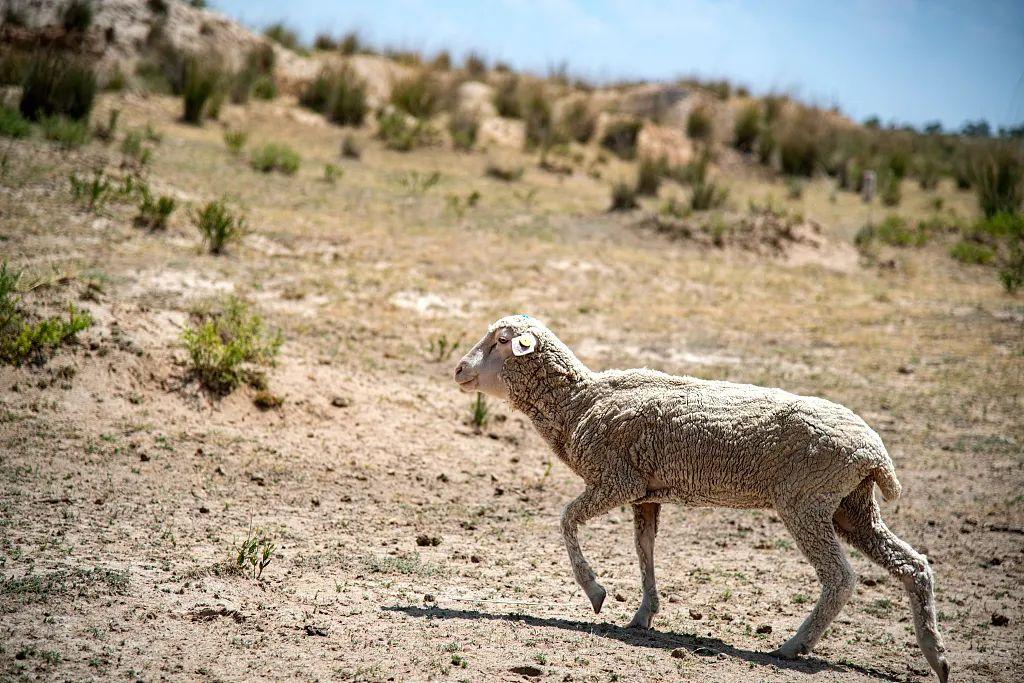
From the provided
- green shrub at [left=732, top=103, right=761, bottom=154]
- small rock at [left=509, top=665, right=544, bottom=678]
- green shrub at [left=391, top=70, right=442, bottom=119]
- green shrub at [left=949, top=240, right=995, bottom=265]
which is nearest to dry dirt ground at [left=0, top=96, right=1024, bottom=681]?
small rock at [left=509, top=665, right=544, bottom=678]

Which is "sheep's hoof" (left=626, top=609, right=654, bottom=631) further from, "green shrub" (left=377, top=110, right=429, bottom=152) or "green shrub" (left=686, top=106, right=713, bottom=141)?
"green shrub" (left=686, top=106, right=713, bottom=141)

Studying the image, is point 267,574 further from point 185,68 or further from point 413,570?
point 185,68

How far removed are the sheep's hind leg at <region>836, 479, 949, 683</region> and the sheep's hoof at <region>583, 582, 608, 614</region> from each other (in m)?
1.36

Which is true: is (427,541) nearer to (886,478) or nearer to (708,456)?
(708,456)

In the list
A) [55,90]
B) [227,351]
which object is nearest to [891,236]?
[227,351]

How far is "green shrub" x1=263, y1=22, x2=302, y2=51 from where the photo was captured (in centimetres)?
2839

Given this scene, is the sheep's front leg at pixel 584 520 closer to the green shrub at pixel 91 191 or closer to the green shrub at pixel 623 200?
the green shrub at pixel 91 191

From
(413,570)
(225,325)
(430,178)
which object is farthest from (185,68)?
(413,570)

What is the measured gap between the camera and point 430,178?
18516 millimetres

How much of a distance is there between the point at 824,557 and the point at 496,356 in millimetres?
2173

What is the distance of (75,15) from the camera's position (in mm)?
21391

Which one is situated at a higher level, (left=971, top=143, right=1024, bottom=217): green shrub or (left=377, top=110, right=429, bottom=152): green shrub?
(left=971, top=143, right=1024, bottom=217): green shrub

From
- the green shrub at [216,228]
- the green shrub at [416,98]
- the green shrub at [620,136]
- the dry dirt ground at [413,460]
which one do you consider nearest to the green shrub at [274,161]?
the dry dirt ground at [413,460]

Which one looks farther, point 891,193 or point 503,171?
point 891,193
